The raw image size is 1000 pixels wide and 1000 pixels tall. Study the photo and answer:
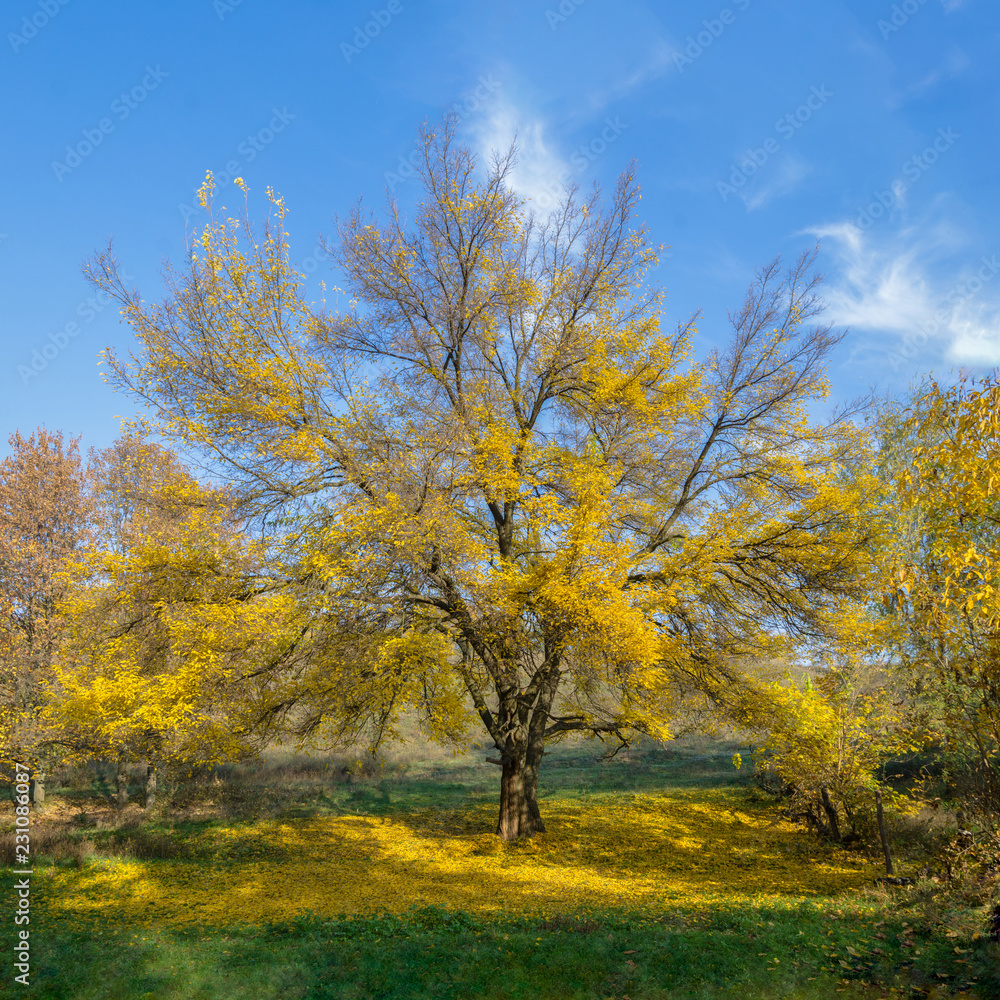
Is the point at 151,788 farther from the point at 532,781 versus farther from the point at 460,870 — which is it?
the point at 532,781

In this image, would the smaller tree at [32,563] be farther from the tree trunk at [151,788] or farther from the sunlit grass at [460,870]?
the sunlit grass at [460,870]

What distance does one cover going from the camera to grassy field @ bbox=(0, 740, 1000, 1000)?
18.4 ft

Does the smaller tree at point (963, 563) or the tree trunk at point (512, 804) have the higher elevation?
the smaller tree at point (963, 563)

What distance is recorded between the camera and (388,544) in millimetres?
9469

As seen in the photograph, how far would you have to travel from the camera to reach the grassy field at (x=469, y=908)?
5.61 meters

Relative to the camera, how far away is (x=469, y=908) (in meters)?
8.59

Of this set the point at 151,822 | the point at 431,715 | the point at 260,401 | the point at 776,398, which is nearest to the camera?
the point at 260,401

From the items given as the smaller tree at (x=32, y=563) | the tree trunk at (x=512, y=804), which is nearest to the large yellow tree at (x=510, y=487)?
the tree trunk at (x=512, y=804)

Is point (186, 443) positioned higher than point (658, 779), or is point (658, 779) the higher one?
point (186, 443)

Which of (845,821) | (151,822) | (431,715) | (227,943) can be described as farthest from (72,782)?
(845,821)

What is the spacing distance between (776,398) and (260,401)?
9.77 meters

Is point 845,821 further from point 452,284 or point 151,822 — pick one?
point 151,822

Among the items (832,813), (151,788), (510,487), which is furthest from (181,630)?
(832,813)

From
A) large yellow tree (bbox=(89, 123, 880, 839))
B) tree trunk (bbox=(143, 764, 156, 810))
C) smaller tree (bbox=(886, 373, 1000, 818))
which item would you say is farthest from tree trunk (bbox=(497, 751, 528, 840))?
tree trunk (bbox=(143, 764, 156, 810))
